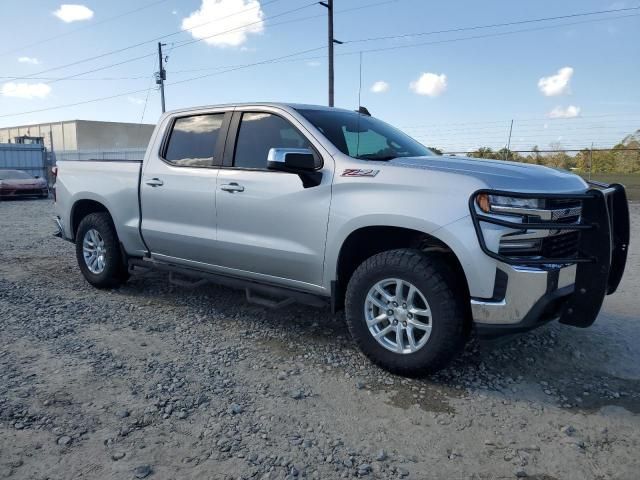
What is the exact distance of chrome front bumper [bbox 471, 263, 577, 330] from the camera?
312 centimetres

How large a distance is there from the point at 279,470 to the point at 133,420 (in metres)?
0.98

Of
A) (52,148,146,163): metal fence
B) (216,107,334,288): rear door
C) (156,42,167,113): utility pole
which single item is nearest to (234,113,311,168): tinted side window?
(216,107,334,288): rear door

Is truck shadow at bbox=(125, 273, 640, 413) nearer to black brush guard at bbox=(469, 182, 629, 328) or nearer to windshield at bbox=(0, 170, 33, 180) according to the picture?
black brush guard at bbox=(469, 182, 629, 328)

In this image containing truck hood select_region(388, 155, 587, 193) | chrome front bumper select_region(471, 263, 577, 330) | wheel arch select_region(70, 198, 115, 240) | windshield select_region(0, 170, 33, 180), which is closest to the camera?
chrome front bumper select_region(471, 263, 577, 330)

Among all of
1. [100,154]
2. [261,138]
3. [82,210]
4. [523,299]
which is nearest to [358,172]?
[261,138]

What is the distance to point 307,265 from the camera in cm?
400

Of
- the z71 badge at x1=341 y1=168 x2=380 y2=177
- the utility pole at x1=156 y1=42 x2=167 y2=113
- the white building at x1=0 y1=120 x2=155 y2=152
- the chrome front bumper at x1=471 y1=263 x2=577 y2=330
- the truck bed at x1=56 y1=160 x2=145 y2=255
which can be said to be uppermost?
the utility pole at x1=156 y1=42 x2=167 y2=113

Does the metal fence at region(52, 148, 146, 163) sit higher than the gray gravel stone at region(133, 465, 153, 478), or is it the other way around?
the metal fence at region(52, 148, 146, 163)

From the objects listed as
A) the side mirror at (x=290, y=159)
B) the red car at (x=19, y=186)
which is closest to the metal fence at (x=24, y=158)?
the red car at (x=19, y=186)

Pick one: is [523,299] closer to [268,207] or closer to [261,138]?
[268,207]

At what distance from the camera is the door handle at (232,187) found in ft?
14.2

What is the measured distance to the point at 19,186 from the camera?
19.7 meters

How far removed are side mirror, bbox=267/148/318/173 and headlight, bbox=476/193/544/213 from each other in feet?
4.04

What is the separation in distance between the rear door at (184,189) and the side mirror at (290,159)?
0.98m
